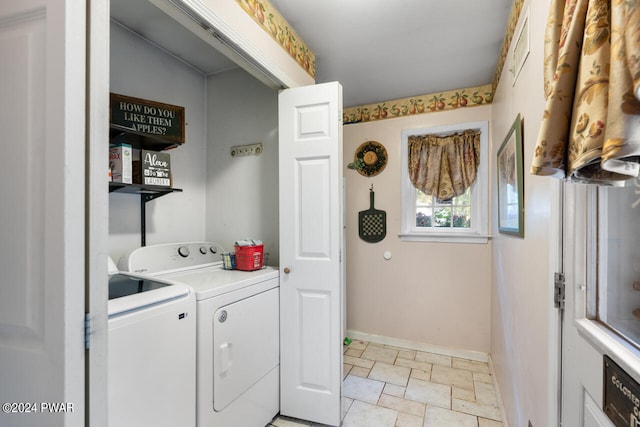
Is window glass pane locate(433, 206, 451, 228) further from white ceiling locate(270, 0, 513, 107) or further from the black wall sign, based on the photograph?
the black wall sign

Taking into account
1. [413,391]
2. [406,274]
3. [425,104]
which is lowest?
[413,391]

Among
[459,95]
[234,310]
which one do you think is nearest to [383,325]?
[234,310]

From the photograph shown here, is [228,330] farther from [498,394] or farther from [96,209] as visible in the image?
[498,394]

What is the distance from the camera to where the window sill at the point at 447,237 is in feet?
8.64

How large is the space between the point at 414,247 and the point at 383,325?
2.97ft

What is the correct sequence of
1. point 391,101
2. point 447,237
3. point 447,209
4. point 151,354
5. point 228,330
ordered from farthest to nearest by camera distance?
point 391,101
point 447,209
point 447,237
point 228,330
point 151,354

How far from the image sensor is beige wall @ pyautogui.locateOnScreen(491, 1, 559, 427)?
3.25 feet

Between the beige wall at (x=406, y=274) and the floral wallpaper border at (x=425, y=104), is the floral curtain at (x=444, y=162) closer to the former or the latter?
the beige wall at (x=406, y=274)

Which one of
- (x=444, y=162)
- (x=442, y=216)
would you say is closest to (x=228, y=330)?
(x=442, y=216)

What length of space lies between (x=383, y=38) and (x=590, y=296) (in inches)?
72.4

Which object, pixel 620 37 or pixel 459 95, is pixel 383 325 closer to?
pixel 459 95

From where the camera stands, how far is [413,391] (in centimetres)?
216

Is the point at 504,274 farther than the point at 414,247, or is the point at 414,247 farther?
the point at 414,247

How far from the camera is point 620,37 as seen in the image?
0.46 m
